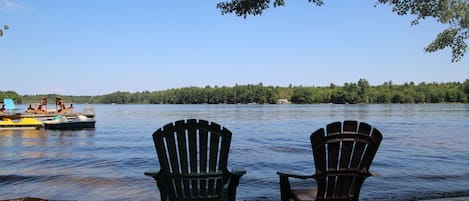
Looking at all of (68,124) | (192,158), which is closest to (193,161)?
(192,158)

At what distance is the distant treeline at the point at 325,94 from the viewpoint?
5576 inches

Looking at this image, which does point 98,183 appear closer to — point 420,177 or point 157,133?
point 157,133

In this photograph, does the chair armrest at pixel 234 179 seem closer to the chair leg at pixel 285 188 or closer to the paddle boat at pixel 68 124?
the chair leg at pixel 285 188

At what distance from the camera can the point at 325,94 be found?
16238 cm

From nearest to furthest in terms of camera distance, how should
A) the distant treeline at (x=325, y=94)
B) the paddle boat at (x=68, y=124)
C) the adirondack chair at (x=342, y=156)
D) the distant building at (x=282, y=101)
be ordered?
the adirondack chair at (x=342, y=156) < the paddle boat at (x=68, y=124) < the distant treeline at (x=325, y=94) < the distant building at (x=282, y=101)

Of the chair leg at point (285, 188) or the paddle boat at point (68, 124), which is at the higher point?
the chair leg at point (285, 188)

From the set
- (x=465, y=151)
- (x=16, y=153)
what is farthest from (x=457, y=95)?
(x=16, y=153)

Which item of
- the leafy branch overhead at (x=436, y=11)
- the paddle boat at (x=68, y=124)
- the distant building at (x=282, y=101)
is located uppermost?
the leafy branch overhead at (x=436, y=11)

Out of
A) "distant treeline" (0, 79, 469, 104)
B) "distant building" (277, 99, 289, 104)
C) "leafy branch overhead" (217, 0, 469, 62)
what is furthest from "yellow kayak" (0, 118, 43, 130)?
"distant building" (277, 99, 289, 104)

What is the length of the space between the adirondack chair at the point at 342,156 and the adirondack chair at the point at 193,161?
0.70 metres

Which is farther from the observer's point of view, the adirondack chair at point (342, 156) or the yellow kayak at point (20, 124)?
the yellow kayak at point (20, 124)

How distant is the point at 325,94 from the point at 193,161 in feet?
537

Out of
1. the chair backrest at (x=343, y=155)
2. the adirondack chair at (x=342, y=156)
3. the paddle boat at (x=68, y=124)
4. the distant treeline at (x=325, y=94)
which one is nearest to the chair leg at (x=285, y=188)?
the adirondack chair at (x=342, y=156)

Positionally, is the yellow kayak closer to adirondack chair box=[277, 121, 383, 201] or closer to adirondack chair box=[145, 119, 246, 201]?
adirondack chair box=[145, 119, 246, 201]
